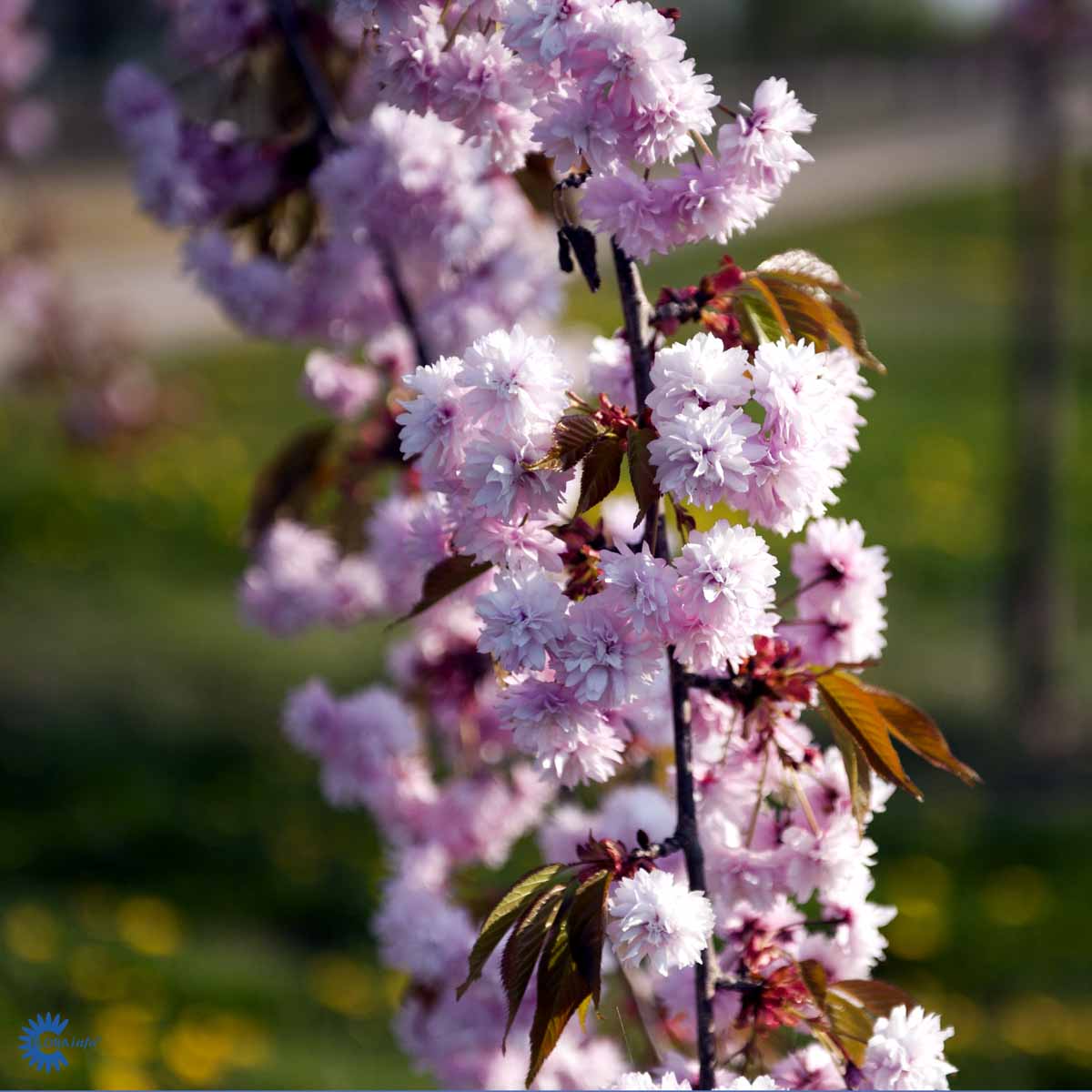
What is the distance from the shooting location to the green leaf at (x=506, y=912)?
1061 millimetres

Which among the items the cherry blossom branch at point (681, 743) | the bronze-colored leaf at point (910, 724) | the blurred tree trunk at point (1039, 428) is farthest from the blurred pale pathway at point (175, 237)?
the bronze-colored leaf at point (910, 724)

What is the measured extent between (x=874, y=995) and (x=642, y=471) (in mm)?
531

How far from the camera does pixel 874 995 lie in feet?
4.01

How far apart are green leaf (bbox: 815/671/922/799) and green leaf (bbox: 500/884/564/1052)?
27cm

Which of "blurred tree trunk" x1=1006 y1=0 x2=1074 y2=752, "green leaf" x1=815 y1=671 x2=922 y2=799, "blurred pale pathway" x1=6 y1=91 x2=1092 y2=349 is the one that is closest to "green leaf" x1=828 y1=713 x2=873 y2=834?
"green leaf" x1=815 y1=671 x2=922 y2=799

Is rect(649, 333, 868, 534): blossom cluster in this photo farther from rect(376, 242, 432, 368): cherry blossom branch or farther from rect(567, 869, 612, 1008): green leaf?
rect(376, 242, 432, 368): cherry blossom branch

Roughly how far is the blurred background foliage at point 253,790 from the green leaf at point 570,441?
1.48ft

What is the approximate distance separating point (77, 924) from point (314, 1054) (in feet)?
3.17

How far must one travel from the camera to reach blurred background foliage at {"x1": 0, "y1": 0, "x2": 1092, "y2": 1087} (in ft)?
11.3

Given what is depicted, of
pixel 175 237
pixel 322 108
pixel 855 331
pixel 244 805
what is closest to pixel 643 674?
pixel 855 331

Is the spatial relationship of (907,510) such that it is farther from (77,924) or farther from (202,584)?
(77,924)

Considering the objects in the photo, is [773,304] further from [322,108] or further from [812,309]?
[322,108]

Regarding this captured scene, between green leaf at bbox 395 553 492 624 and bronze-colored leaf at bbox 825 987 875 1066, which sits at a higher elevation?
green leaf at bbox 395 553 492 624

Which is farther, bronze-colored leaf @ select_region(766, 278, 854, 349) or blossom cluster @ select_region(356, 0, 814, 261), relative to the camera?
bronze-colored leaf @ select_region(766, 278, 854, 349)
